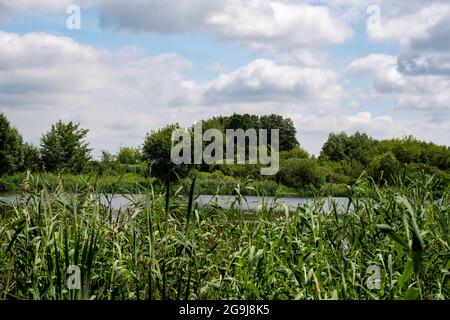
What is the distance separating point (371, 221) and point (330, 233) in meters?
0.30

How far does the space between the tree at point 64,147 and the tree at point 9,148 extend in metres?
1.49

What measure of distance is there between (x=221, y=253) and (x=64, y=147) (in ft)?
107

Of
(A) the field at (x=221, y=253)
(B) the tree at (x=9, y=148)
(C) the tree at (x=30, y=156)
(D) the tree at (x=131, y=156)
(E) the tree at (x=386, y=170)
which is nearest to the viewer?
(A) the field at (x=221, y=253)

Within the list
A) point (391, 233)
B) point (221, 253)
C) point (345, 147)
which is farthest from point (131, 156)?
point (391, 233)

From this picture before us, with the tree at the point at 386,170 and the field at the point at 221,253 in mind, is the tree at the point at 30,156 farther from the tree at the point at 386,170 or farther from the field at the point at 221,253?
the field at the point at 221,253

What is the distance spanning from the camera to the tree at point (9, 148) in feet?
106

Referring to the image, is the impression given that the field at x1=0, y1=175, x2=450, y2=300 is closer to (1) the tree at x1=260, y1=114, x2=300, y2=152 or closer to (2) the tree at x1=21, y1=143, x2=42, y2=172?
(2) the tree at x1=21, y1=143, x2=42, y2=172

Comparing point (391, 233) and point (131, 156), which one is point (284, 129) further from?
point (391, 233)

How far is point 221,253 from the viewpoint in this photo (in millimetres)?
4234

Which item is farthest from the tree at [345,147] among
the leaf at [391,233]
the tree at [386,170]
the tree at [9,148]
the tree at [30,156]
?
the leaf at [391,233]
